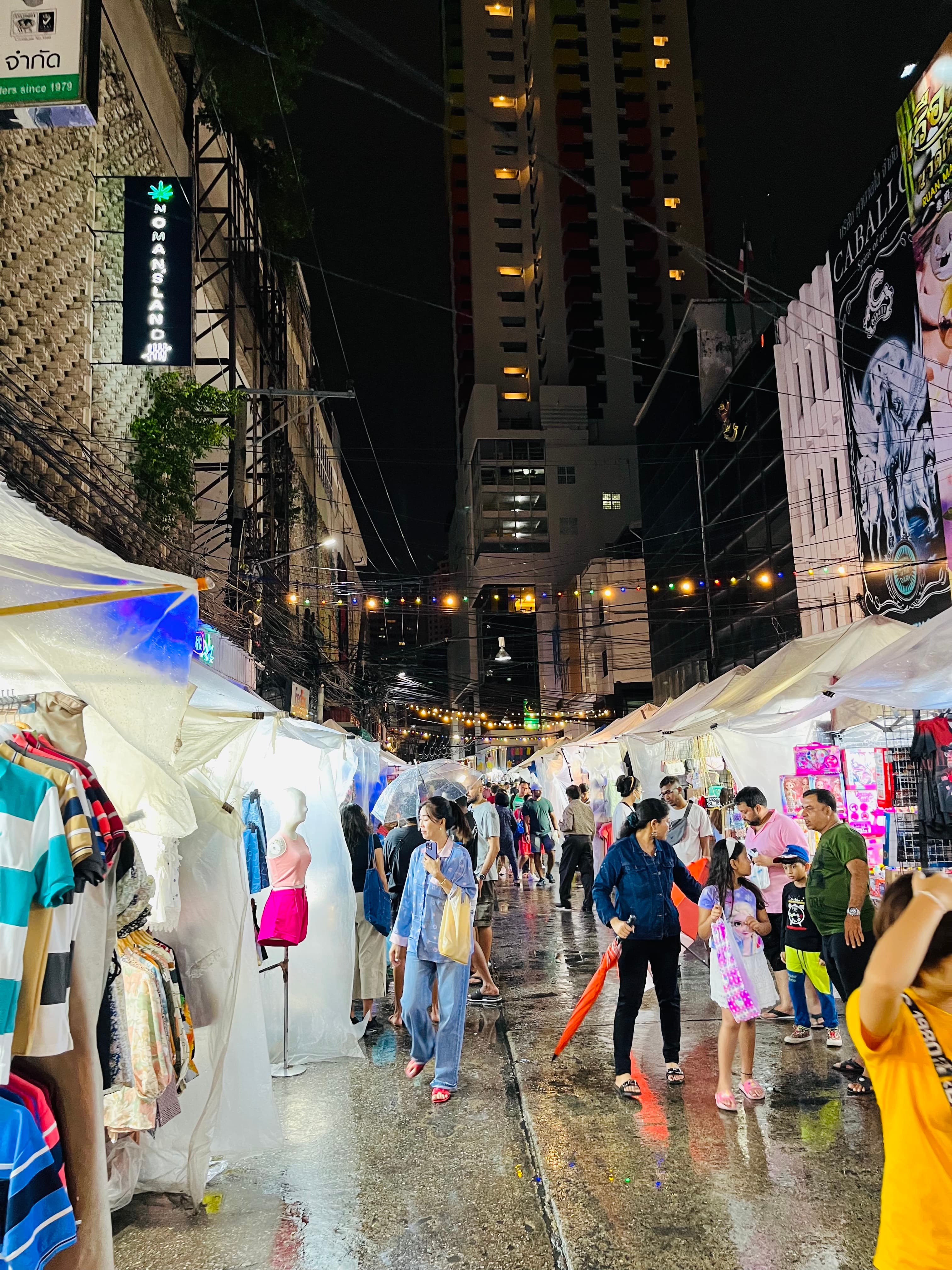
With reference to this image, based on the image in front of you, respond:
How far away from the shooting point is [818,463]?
17906mm

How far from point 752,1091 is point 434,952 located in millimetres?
2171

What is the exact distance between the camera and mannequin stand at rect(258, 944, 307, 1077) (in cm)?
646

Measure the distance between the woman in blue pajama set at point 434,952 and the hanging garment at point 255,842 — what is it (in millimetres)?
1167

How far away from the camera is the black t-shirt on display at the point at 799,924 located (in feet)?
22.0

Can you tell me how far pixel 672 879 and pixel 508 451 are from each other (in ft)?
233

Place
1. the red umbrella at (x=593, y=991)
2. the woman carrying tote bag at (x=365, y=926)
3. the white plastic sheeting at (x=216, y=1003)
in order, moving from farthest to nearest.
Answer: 1. the woman carrying tote bag at (x=365, y=926)
2. the red umbrella at (x=593, y=991)
3. the white plastic sheeting at (x=216, y=1003)

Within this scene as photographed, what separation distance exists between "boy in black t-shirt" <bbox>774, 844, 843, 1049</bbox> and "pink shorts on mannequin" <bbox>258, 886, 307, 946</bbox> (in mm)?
3696

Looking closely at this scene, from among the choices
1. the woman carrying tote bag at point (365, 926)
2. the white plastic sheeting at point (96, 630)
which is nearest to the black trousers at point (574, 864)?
the woman carrying tote bag at point (365, 926)

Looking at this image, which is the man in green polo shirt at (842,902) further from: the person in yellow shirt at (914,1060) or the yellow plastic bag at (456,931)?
the person in yellow shirt at (914,1060)

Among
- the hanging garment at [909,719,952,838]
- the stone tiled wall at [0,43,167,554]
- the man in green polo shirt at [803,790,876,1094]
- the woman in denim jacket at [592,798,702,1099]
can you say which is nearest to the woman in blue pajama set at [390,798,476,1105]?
the woman in denim jacket at [592,798,702,1099]

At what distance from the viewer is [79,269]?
11680mm

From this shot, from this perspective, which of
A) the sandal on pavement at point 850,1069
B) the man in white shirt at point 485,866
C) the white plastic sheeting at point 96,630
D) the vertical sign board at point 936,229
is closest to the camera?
the white plastic sheeting at point 96,630

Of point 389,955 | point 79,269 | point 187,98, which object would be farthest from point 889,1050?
point 187,98

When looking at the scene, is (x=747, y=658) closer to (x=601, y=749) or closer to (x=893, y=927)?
(x=601, y=749)
